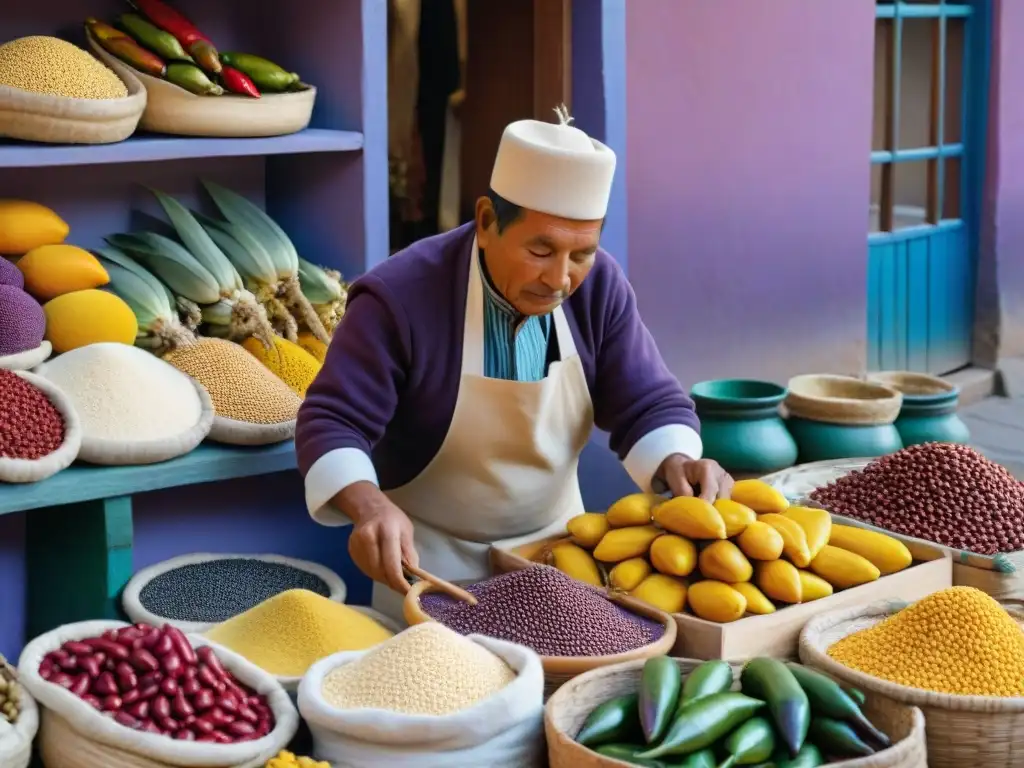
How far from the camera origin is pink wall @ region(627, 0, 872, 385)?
4.31m

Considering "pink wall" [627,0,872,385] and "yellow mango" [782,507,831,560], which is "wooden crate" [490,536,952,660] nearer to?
"yellow mango" [782,507,831,560]

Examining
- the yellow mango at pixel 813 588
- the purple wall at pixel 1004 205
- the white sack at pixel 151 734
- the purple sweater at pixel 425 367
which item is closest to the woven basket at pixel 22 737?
the white sack at pixel 151 734

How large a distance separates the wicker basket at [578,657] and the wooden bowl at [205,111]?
1.33 m

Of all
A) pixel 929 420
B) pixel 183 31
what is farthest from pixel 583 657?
pixel 929 420

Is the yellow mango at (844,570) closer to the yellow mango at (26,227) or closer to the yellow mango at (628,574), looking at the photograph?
the yellow mango at (628,574)

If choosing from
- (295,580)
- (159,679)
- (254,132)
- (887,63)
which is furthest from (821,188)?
(159,679)

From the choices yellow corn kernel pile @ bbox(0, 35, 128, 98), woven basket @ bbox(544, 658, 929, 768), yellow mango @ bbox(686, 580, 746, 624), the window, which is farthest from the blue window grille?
woven basket @ bbox(544, 658, 929, 768)

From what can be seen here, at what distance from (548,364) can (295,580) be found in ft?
2.17

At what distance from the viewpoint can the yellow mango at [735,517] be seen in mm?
2062

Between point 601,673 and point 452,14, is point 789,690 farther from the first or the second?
point 452,14

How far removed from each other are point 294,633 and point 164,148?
4.11 feet

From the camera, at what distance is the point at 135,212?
324 cm

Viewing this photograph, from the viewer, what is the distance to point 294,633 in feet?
6.41

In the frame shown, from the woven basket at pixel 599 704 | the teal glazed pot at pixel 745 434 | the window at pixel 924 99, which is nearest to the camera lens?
the woven basket at pixel 599 704
